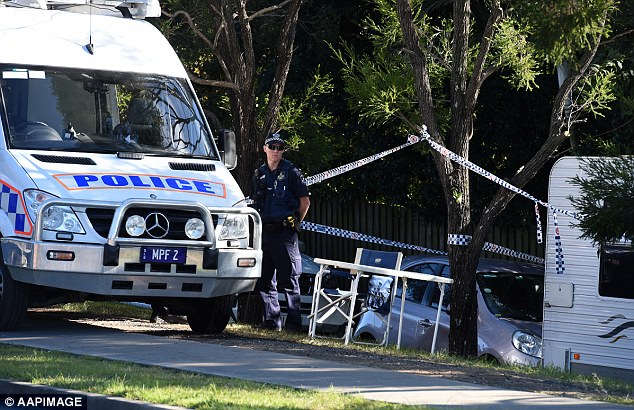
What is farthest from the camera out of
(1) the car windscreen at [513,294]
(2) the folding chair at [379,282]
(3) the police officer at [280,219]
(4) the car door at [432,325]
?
(4) the car door at [432,325]

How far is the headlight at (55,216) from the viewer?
10188 millimetres

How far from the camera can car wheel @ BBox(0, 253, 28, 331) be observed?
10664 mm

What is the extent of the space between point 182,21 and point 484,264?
5.75 meters

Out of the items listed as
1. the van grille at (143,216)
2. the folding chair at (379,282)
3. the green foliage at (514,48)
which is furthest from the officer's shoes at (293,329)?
the green foliage at (514,48)

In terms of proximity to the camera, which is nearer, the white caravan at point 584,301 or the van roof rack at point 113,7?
the white caravan at point 584,301

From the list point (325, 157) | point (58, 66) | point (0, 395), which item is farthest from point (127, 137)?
point (325, 157)

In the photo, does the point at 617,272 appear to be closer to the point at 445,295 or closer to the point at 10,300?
the point at 445,295

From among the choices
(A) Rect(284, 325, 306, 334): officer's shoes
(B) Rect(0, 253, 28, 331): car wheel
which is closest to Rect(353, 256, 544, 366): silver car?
(A) Rect(284, 325, 306, 334): officer's shoes

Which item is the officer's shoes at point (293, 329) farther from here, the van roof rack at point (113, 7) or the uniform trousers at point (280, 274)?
the van roof rack at point (113, 7)

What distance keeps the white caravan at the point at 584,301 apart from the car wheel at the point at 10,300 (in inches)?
207

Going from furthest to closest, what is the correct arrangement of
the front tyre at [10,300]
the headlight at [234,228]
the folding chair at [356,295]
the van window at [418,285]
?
the van window at [418,285] < the folding chair at [356,295] < the headlight at [234,228] < the front tyre at [10,300]

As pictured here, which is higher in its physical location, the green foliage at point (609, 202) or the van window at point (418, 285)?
the green foliage at point (609, 202)

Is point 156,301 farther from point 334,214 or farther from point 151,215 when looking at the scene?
point 334,214

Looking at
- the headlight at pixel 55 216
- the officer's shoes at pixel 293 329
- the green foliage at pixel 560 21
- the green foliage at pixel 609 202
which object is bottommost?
the officer's shoes at pixel 293 329
